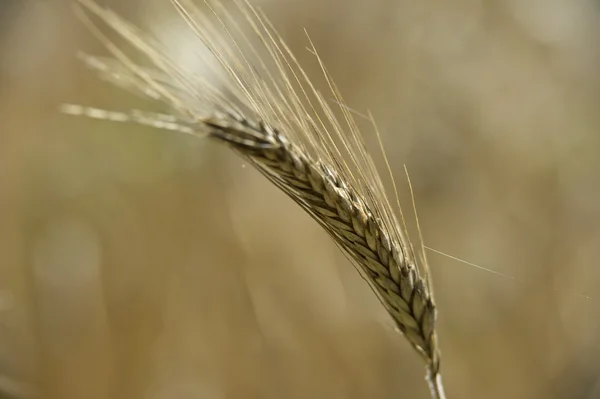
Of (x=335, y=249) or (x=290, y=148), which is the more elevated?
(x=290, y=148)

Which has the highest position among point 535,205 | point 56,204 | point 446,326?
point 56,204

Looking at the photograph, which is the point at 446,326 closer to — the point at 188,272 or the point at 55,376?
the point at 188,272

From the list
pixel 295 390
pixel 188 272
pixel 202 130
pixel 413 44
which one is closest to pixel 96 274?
pixel 188 272

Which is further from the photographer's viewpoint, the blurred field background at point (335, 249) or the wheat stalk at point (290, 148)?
the blurred field background at point (335, 249)

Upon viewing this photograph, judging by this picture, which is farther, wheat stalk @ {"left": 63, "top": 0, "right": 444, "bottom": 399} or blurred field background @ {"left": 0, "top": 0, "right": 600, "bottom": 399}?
blurred field background @ {"left": 0, "top": 0, "right": 600, "bottom": 399}

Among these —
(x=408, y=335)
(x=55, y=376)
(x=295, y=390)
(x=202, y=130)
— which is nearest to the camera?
(x=202, y=130)

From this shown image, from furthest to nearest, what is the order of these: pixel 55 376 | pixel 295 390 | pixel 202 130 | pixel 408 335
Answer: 1. pixel 55 376
2. pixel 295 390
3. pixel 408 335
4. pixel 202 130

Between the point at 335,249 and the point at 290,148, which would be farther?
the point at 335,249

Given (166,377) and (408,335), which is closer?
(408,335)
